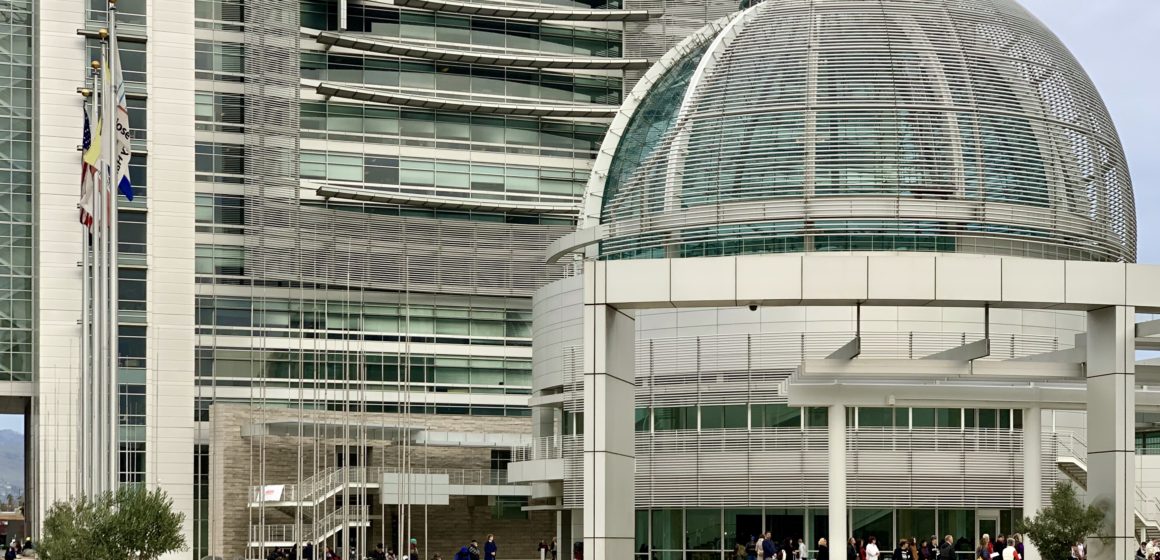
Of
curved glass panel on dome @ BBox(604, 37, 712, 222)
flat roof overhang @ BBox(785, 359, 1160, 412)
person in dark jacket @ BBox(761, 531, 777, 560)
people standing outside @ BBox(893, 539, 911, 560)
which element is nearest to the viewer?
flat roof overhang @ BBox(785, 359, 1160, 412)

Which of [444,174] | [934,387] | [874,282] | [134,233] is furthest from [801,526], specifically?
[134,233]

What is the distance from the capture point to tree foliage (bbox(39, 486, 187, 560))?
3919 cm

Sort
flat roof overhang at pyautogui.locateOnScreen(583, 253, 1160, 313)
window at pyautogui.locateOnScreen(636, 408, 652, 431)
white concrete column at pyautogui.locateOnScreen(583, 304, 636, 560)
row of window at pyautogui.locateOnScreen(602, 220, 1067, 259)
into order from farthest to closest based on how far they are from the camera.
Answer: window at pyautogui.locateOnScreen(636, 408, 652, 431) < row of window at pyautogui.locateOnScreen(602, 220, 1067, 259) < white concrete column at pyautogui.locateOnScreen(583, 304, 636, 560) < flat roof overhang at pyautogui.locateOnScreen(583, 253, 1160, 313)

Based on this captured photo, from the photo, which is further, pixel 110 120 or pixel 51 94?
pixel 51 94

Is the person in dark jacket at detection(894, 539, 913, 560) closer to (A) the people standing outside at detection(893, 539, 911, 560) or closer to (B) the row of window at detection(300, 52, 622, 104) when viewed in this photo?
(A) the people standing outside at detection(893, 539, 911, 560)

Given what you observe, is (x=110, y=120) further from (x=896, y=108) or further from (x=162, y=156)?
(x=162, y=156)

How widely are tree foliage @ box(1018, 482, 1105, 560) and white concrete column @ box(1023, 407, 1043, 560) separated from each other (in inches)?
406

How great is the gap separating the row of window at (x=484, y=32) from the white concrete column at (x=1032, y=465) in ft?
143

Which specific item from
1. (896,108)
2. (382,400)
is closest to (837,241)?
(896,108)

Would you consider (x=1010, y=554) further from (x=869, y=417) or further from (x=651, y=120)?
(x=651, y=120)

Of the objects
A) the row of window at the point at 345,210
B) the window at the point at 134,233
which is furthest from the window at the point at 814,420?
the window at the point at 134,233

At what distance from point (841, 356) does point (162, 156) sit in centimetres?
4433

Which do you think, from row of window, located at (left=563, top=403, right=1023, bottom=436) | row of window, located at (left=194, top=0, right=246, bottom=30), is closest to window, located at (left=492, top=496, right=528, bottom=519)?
row of window, located at (left=194, top=0, right=246, bottom=30)

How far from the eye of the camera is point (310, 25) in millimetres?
85188
